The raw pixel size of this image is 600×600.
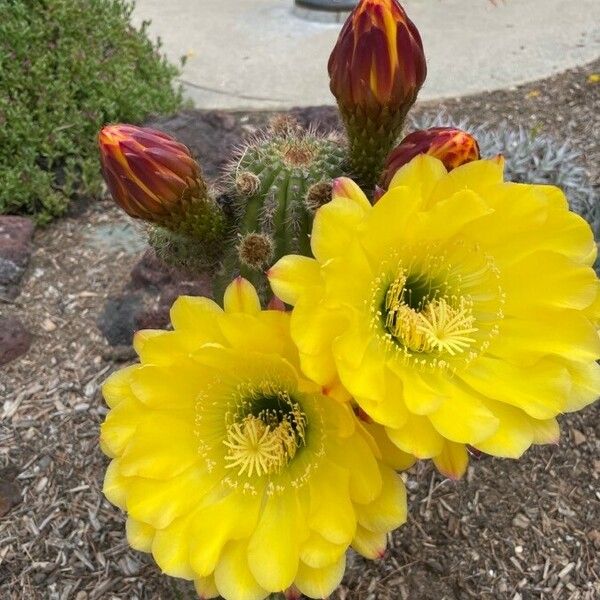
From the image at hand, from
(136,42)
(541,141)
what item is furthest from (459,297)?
(136,42)

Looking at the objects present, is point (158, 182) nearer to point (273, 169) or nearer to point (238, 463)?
point (273, 169)

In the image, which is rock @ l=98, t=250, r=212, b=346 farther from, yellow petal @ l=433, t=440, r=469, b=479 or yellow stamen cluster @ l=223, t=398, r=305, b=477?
yellow petal @ l=433, t=440, r=469, b=479

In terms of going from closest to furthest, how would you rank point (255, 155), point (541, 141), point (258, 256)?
point (258, 256) → point (255, 155) → point (541, 141)

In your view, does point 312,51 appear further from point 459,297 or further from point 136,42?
point 459,297

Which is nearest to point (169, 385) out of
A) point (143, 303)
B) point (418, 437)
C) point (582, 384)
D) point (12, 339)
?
point (418, 437)

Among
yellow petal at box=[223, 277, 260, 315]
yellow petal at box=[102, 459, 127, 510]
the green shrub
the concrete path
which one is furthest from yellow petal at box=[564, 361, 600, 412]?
the concrete path

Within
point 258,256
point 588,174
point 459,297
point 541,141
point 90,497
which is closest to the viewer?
point 459,297
